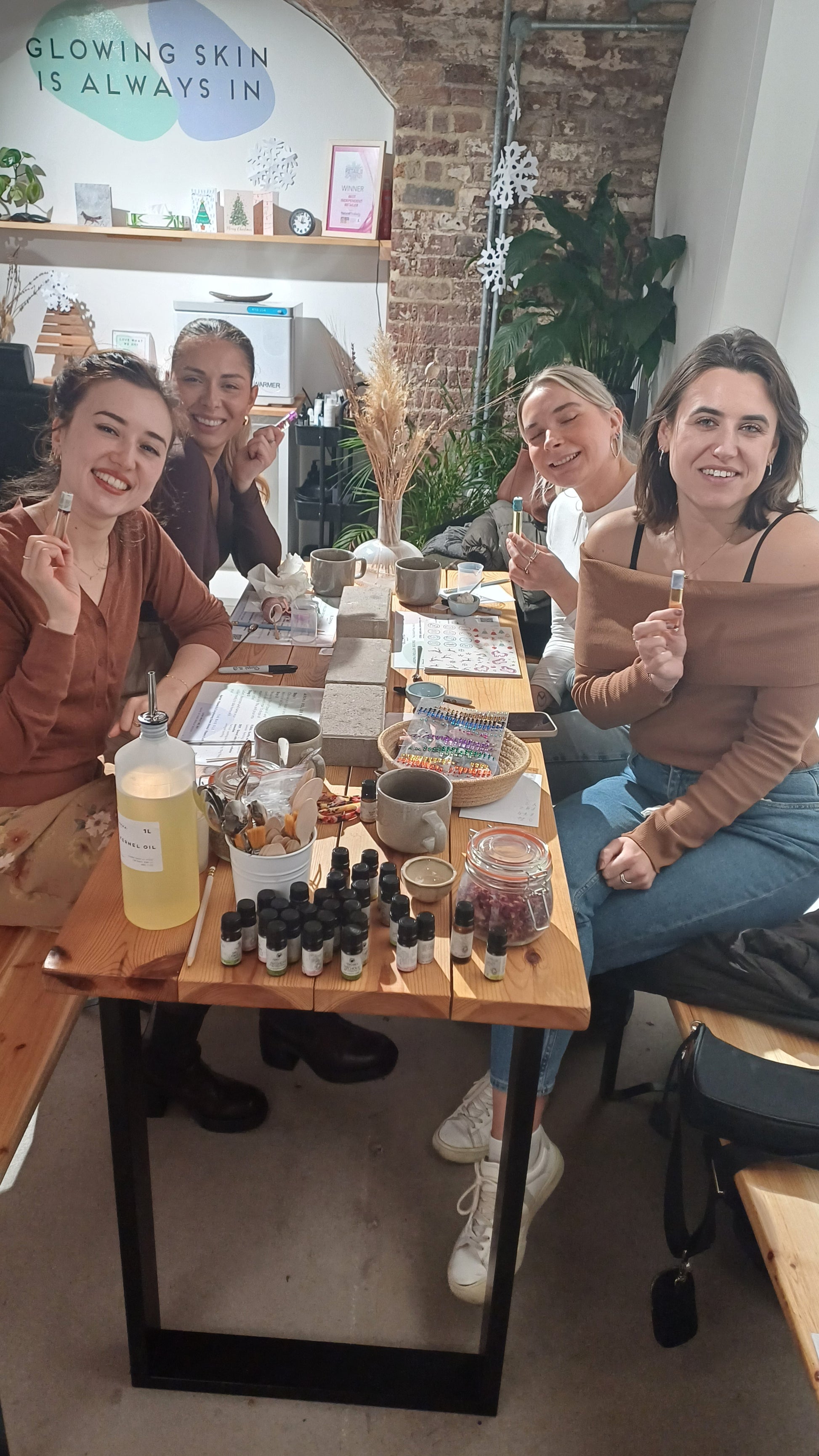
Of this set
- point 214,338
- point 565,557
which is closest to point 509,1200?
point 565,557

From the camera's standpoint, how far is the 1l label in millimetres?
1069

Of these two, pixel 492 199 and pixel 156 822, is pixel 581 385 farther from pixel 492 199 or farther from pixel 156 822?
pixel 492 199

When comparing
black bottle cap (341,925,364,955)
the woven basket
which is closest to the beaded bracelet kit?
the woven basket

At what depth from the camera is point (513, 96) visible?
403 cm

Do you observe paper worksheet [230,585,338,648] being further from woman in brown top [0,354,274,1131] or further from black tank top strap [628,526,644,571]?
black tank top strap [628,526,644,571]

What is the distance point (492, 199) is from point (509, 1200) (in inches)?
160

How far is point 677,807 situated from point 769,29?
2.48 meters

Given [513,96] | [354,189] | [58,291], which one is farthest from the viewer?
[58,291]

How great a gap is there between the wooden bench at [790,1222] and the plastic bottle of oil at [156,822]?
797 mm

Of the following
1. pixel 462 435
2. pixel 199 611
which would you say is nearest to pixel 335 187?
pixel 462 435

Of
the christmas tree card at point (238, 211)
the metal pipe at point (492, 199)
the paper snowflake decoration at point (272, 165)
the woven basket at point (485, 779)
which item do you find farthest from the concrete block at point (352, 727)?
the paper snowflake decoration at point (272, 165)

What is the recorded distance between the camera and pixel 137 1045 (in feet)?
4.22

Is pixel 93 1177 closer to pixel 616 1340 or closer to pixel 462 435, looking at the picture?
pixel 616 1340

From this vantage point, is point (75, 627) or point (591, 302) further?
point (591, 302)
